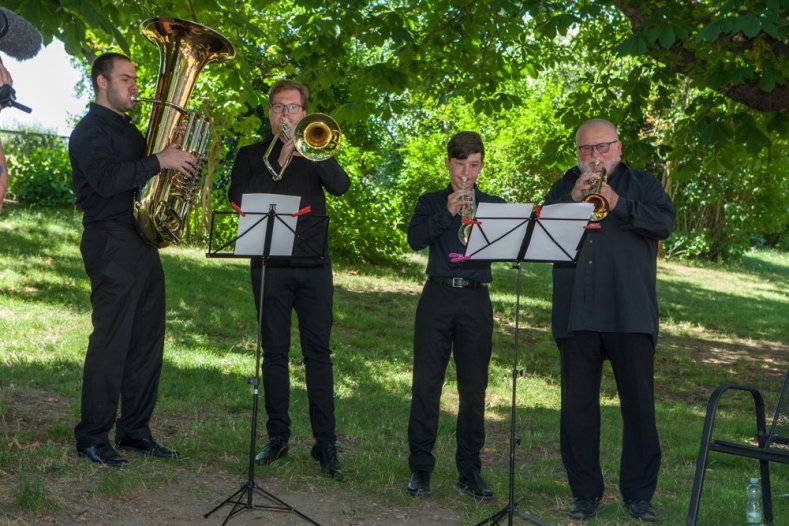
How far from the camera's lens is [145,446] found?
19.8ft

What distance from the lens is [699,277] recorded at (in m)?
22.2

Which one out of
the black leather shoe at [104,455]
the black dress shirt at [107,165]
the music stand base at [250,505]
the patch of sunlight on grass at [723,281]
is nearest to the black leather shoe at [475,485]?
the music stand base at [250,505]

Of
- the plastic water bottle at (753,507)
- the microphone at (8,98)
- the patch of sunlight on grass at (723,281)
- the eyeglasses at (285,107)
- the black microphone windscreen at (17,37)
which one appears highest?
the eyeglasses at (285,107)

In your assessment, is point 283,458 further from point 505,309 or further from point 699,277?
point 699,277

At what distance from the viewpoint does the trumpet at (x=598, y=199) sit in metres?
5.14

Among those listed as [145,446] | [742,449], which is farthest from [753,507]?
[145,446]

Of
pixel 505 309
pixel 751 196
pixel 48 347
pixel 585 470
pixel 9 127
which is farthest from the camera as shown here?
pixel 751 196

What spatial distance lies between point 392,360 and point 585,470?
16.2 feet

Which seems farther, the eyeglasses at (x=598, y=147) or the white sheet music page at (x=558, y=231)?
the eyeglasses at (x=598, y=147)

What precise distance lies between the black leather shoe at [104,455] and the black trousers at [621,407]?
2.48 metres

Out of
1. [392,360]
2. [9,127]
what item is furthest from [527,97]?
[392,360]

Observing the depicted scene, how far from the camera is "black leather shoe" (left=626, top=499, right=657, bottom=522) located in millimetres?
5344

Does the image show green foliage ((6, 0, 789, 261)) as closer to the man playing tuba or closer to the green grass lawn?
the man playing tuba

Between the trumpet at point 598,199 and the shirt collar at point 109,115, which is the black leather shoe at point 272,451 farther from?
the trumpet at point 598,199
